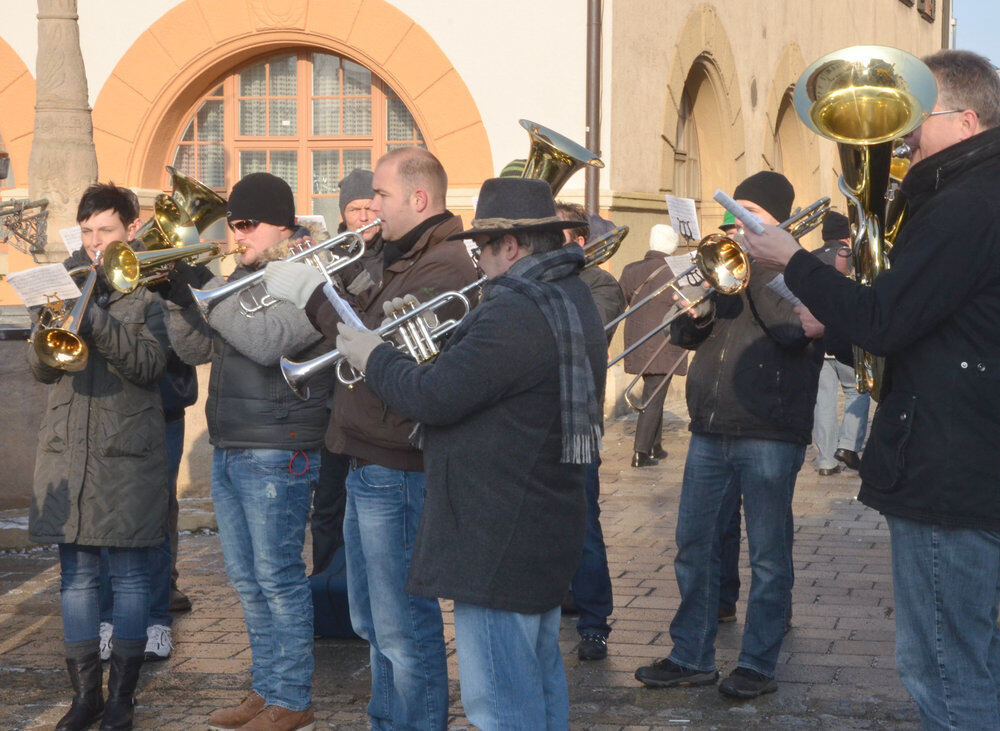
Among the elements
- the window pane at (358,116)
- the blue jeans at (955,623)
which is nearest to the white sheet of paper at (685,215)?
the blue jeans at (955,623)

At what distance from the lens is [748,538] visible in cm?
530

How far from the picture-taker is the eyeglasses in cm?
480

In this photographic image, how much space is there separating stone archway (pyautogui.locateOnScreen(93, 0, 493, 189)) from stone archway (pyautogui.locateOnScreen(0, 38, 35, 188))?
0.70 metres

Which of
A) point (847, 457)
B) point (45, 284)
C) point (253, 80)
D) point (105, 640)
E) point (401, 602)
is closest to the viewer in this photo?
point (401, 602)

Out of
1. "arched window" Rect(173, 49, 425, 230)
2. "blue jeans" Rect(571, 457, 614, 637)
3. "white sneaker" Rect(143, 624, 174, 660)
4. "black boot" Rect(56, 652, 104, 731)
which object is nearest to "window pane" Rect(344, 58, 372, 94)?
"arched window" Rect(173, 49, 425, 230)

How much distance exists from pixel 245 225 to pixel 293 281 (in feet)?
2.18

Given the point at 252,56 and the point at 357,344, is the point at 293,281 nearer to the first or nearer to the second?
the point at 357,344

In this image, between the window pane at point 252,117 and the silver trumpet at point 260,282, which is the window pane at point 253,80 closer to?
the window pane at point 252,117

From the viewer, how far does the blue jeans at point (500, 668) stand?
3564 millimetres

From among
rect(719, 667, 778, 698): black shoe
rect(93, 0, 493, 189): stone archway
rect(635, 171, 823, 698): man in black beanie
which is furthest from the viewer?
rect(93, 0, 493, 189): stone archway

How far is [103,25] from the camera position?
1354 cm

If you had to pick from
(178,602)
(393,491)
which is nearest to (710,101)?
(178,602)

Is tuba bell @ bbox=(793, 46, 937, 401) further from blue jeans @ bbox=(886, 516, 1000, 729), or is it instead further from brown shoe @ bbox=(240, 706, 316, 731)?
brown shoe @ bbox=(240, 706, 316, 731)

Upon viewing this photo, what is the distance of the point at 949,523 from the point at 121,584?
2894mm
